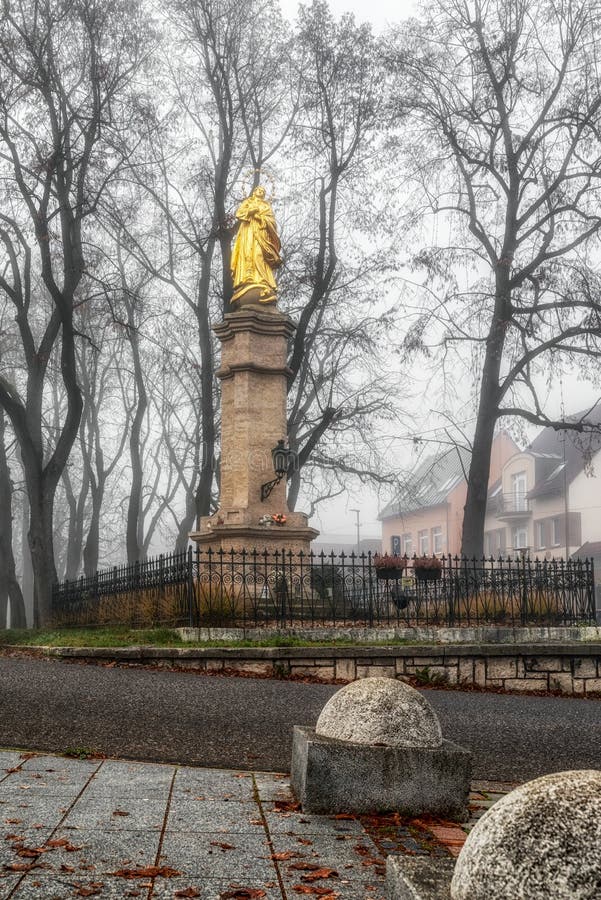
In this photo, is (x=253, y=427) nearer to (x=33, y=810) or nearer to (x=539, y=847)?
(x=33, y=810)

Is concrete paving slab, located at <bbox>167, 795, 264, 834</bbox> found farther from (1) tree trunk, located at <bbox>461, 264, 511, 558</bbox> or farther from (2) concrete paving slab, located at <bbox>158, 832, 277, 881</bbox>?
(1) tree trunk, located at <bbox>461, 264, 511, 558</bbox>

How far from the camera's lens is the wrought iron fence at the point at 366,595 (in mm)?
14594

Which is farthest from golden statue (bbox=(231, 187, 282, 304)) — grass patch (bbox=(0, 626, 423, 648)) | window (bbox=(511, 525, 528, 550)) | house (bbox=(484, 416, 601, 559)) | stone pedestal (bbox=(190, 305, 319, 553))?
window (bbox=(511, 525, 528, 550))

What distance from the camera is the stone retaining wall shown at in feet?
39.5

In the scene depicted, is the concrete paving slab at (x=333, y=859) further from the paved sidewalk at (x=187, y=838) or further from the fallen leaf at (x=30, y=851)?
the fallen leaf at (x=30, y=851)

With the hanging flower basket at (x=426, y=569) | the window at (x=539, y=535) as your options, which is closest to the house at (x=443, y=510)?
the window at (x=539, y=535)

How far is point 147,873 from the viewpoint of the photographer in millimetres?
4008

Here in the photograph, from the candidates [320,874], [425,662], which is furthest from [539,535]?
[320,874]

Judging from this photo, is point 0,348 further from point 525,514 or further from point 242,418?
point 525,514

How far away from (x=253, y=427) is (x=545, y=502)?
34540mm

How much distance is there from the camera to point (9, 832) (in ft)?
14.9

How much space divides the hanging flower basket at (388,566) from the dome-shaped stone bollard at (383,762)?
11.3 m

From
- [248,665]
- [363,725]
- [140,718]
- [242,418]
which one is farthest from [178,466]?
[363,725]

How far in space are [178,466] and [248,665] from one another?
74.2 feet
